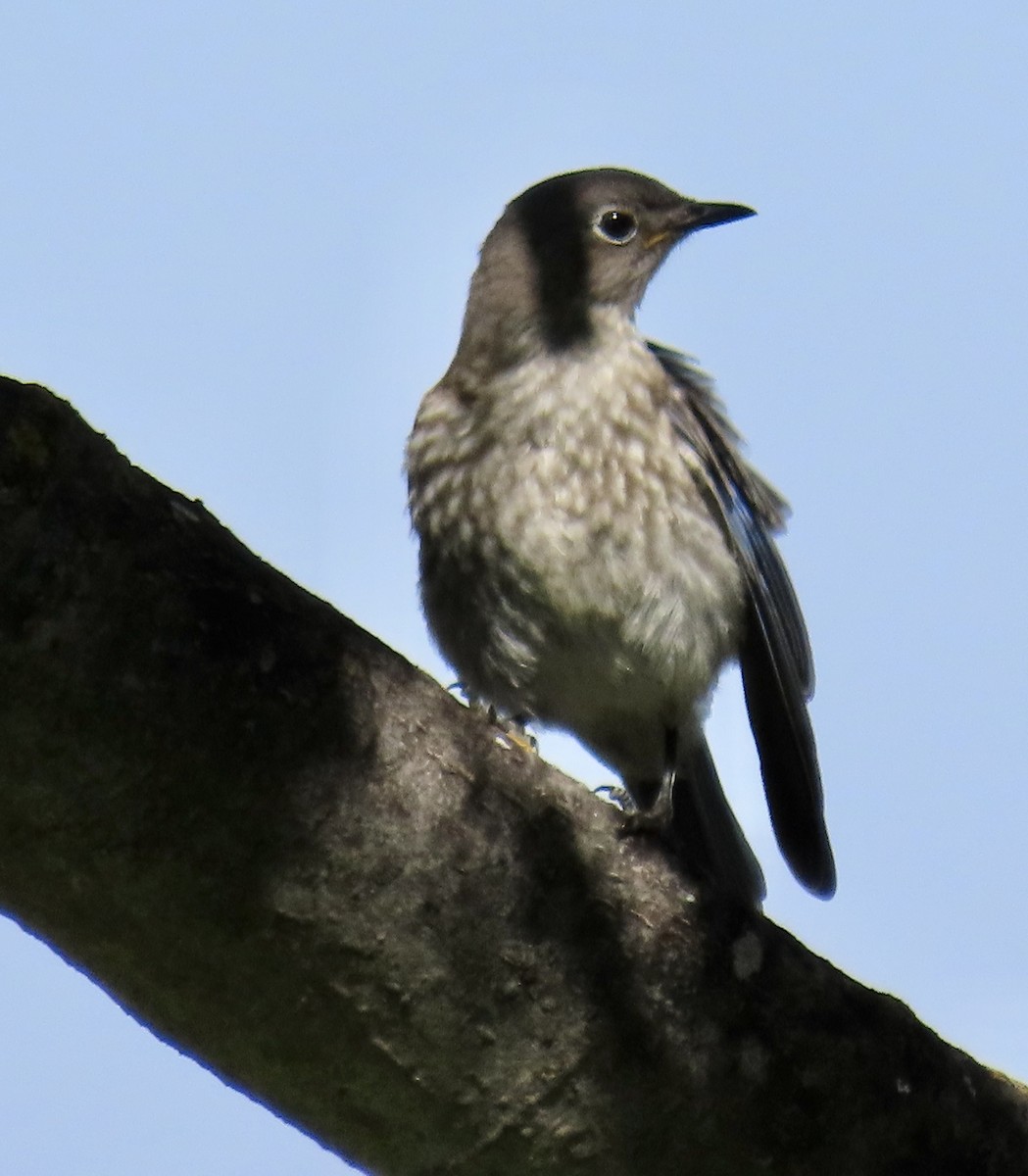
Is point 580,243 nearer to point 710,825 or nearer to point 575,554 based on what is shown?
point 575,554

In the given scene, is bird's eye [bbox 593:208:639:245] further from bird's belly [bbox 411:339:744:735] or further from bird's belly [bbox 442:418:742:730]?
bird's belly [bbox 442:418:742:730]

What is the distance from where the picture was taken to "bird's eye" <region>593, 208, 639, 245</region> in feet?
18.4

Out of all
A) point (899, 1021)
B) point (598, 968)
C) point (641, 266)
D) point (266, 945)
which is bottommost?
point (266, 945)

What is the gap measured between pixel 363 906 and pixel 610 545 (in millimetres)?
2239

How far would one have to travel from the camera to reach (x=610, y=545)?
4.65m

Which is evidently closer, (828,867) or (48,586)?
(48,586)

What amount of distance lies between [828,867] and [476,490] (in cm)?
150

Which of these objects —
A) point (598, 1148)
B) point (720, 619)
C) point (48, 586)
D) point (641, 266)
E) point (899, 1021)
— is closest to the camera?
point (48, 586)

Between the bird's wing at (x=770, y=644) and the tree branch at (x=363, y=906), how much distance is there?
6.67ft

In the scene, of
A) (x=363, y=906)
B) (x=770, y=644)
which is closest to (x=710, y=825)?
(x=770, y=644)

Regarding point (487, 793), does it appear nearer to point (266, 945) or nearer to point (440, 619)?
point (266, 945)

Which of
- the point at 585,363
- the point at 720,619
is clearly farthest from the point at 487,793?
the point at 585,363

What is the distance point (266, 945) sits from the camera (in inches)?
97.0

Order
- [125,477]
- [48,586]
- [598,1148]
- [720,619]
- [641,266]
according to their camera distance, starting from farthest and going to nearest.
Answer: [641,266] → [720,619] → [598,1148] → [125,477] → [48,586]
